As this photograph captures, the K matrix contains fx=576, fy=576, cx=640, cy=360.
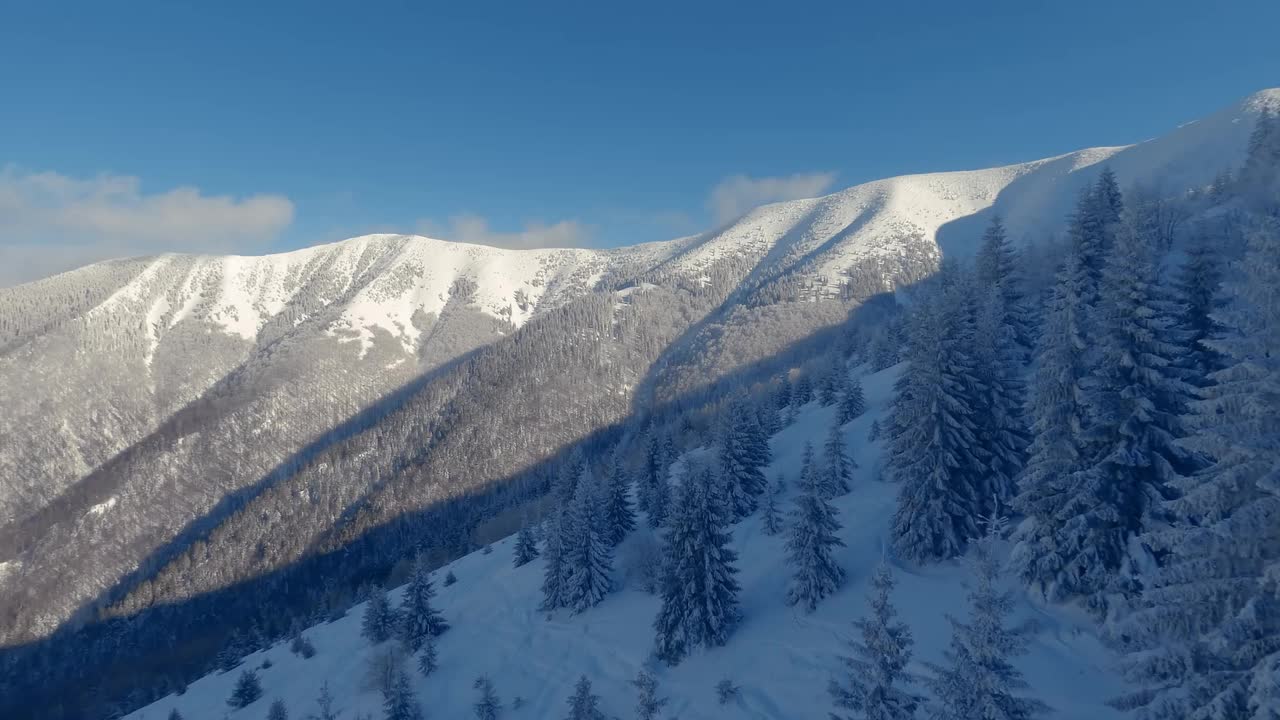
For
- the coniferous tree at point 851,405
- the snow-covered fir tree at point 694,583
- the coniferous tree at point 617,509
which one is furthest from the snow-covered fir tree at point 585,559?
the coniferous tree at point 851,405

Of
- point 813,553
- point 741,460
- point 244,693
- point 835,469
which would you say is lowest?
point 244,693

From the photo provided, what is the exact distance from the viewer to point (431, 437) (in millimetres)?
153750

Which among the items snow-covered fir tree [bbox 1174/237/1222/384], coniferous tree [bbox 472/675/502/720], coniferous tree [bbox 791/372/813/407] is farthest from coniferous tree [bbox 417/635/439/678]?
coniferous tree [bbox 791/372/813/407]

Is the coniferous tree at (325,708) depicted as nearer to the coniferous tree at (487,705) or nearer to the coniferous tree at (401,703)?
the coniferous tree at (401,703)

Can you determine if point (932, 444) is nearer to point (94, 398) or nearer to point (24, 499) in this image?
point (24, 499)

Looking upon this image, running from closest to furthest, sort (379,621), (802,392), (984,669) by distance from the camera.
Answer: (984,669)
(379,621)
(802,392)

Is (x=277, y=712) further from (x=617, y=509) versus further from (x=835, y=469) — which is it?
(x=835, y=469)

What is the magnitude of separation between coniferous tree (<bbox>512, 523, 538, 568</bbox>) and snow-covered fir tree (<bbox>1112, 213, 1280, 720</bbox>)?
45.5 m

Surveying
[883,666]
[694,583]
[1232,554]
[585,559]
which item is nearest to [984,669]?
[883,666]

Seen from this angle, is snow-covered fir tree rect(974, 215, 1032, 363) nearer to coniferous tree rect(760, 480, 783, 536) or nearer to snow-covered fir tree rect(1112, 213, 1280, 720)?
coniferous tree rect(760, 480, 783, 536)

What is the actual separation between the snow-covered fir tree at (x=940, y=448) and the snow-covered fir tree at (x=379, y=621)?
115 feet

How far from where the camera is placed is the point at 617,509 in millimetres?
47219

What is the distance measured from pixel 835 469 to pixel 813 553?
41.1ft

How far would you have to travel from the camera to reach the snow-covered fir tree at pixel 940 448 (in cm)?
2678
